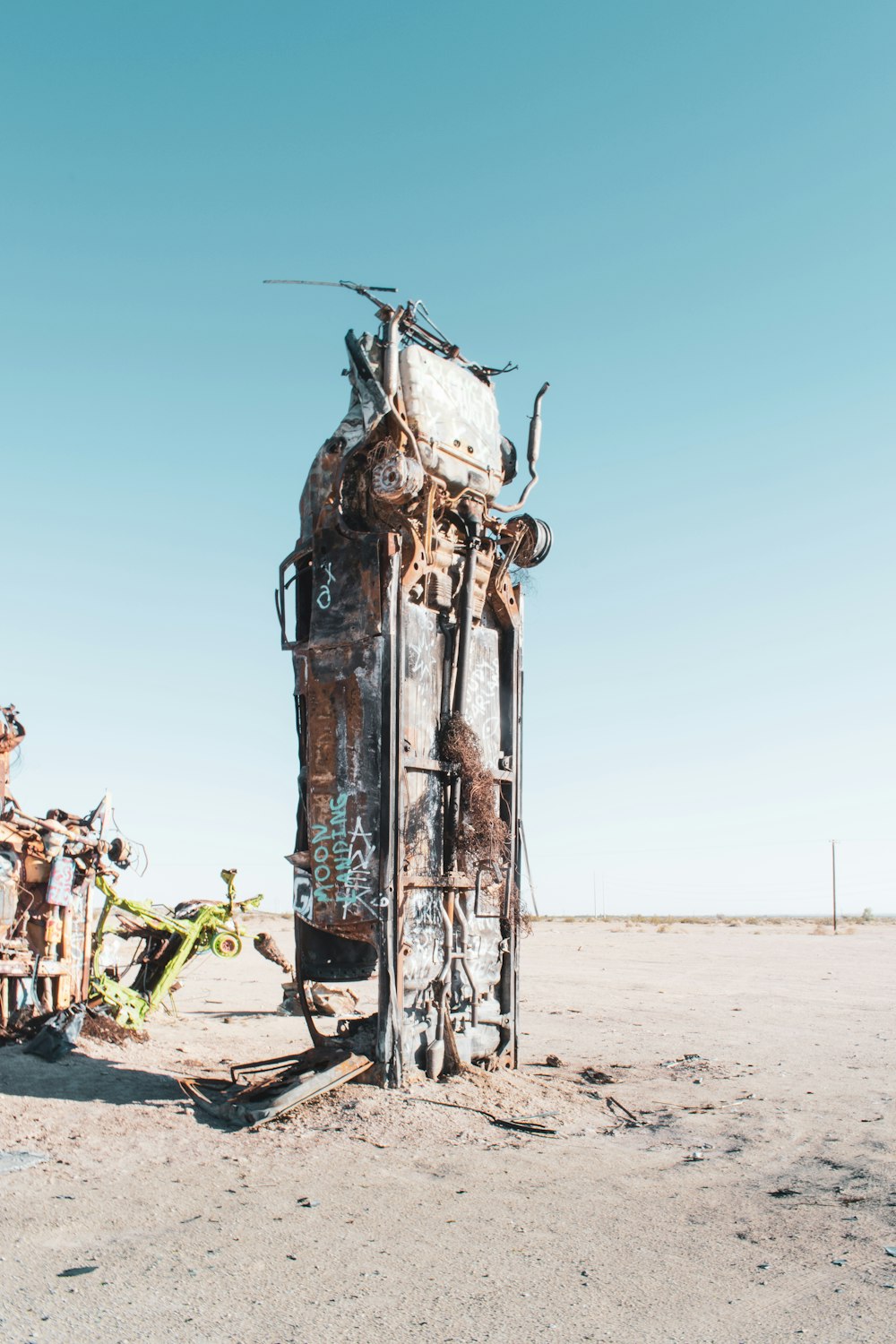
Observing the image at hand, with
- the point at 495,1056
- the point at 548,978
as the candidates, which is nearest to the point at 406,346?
the point at 495,1056

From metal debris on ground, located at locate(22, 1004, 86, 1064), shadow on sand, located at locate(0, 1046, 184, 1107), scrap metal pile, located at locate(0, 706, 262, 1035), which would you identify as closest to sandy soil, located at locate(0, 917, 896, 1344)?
shadow on sand, located at locate(0, 1046, 184, 1107)

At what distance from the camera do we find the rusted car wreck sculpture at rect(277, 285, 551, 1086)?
1023 centimetres

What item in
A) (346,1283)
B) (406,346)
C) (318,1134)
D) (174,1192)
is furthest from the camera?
(406,346)

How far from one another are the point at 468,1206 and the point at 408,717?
4.77 meters

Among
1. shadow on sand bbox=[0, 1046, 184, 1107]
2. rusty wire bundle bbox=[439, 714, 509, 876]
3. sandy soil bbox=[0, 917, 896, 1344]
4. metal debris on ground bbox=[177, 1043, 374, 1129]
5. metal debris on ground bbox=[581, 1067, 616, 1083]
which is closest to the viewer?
sandy soil bbox=[0, 917, 896, 1344]

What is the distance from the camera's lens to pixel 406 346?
11.4m

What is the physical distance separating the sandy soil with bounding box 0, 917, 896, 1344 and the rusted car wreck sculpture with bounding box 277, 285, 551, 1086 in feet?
3.94

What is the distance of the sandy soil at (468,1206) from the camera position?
534 cm

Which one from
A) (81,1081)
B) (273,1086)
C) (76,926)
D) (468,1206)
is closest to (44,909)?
(76,926)

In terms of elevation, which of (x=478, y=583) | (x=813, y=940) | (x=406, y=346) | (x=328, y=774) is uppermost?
(x=406, y=346)

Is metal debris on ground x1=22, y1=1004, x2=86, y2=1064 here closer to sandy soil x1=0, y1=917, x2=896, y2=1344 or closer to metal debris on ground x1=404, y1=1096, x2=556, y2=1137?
sandy soil x1=0, y1=917, x2=896, y2=1344

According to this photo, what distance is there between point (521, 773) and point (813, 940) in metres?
32.3

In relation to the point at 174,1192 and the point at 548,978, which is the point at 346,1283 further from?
the point at 548,978

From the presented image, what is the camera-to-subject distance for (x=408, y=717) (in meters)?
10.6
